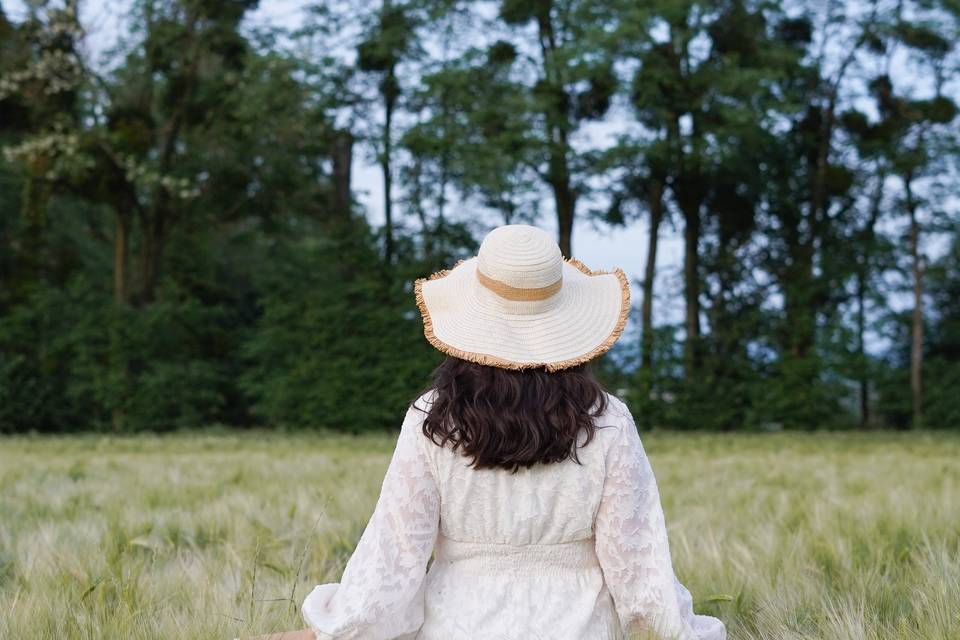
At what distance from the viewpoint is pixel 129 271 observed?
1780cm

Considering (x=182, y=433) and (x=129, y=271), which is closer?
(x=182, y=433)

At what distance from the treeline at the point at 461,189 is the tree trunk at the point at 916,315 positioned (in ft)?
0.19

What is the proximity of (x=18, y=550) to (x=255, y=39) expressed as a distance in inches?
586

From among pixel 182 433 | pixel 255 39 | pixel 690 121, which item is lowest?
pixel 182 433

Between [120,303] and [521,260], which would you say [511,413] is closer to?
[521,260]

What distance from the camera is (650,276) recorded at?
1753 centimetres

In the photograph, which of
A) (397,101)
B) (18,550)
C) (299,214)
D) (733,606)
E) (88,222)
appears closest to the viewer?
(733,606)

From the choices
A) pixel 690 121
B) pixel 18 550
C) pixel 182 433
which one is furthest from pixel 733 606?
pixel 690 121

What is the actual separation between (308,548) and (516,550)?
5.03 ft

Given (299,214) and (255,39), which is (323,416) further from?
(255,39)

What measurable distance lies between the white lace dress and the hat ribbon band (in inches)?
12.5

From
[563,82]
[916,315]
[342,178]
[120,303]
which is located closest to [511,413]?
[563,82]

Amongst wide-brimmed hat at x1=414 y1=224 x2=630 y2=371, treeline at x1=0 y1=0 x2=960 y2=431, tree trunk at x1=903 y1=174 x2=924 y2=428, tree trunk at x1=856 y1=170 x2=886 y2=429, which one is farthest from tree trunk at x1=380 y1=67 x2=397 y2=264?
wide-brimmed hat at x1=414 y1=224 x2=630 y2=371

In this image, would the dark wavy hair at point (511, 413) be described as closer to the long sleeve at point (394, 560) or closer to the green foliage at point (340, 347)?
the long sleeve at point (394, 560)
